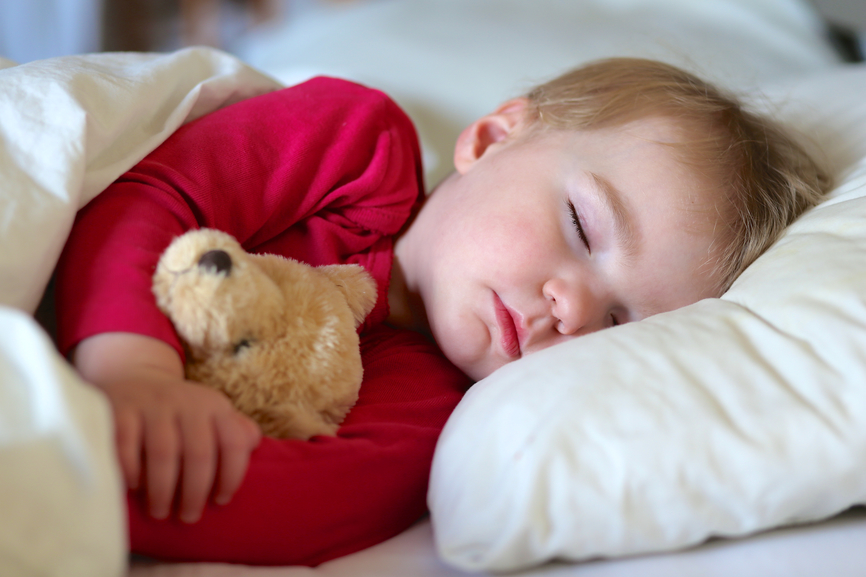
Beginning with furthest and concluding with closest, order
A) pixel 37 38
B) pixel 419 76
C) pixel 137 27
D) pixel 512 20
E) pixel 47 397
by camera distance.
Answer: pixel 137 27, pixel 37 38, pixel 512 20, pixel 419 76, pixel 47 397

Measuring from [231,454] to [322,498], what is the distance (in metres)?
0.11

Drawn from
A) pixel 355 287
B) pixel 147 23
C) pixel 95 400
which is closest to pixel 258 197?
pixel 355 287

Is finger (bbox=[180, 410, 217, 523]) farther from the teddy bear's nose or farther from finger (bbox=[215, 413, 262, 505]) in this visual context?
the teddy bear's nose

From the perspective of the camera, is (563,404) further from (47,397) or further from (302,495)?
(47,397)

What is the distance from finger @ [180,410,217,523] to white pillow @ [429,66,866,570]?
197mm

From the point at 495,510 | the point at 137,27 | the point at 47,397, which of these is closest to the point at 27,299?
the point at 47,397

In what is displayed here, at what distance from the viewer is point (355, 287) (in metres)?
0.69

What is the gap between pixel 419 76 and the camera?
131 cm

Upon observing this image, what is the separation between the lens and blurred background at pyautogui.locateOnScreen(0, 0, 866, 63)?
1.80 m

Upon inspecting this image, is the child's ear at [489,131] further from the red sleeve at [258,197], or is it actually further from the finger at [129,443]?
the finger at [129,443]

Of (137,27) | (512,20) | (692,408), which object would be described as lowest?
(137,27)

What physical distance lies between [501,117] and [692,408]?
24.5 inches

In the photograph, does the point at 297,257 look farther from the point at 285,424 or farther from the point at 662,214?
the point at 662,214

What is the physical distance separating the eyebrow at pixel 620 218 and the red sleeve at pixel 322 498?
0.31 m
